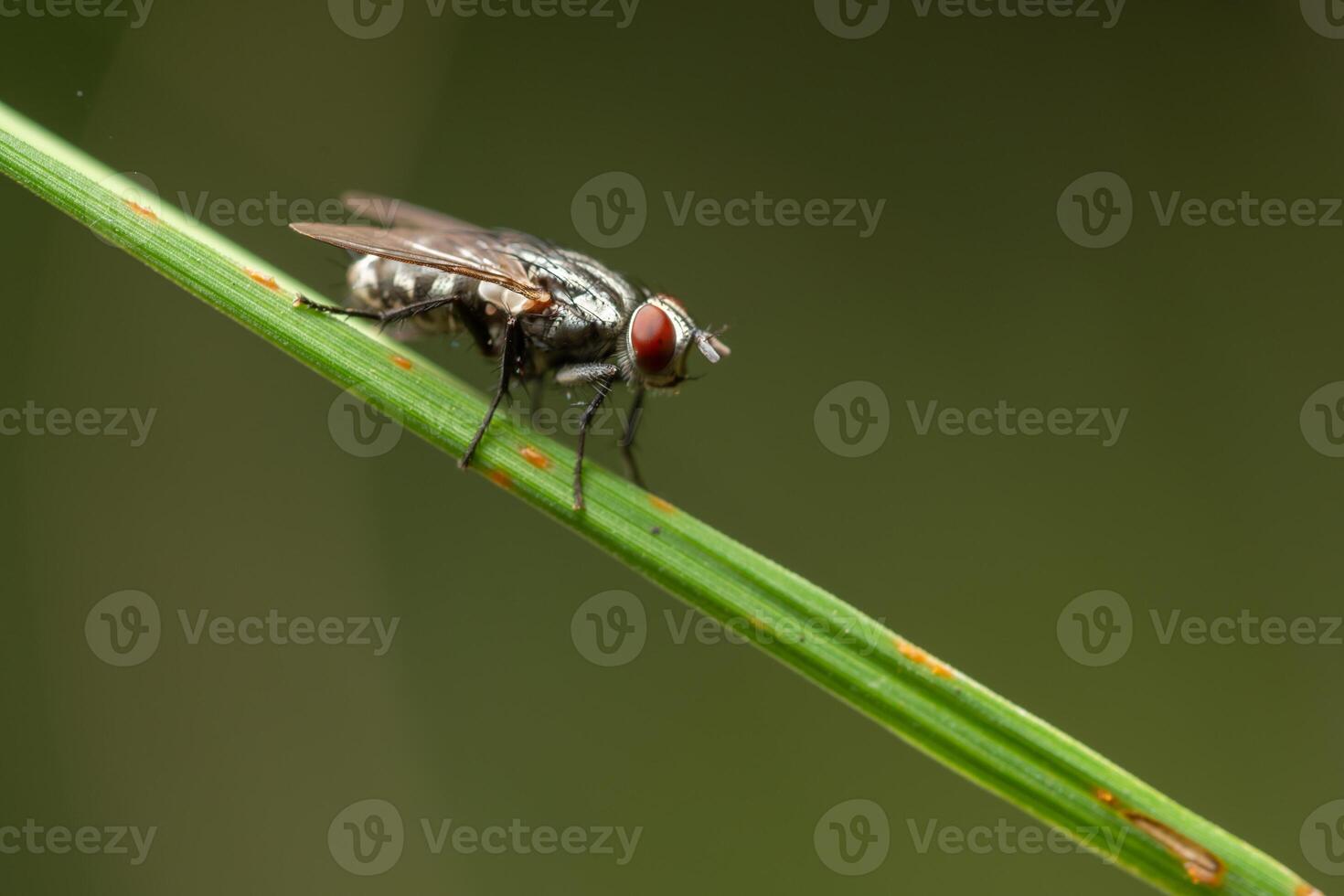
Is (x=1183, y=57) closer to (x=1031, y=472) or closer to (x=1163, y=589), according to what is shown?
(x=1031, y=472)

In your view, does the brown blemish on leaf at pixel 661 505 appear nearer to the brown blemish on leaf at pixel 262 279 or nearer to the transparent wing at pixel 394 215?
the brown blemish on leaf at pixel 262 279

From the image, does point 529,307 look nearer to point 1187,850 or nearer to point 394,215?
point 394,215

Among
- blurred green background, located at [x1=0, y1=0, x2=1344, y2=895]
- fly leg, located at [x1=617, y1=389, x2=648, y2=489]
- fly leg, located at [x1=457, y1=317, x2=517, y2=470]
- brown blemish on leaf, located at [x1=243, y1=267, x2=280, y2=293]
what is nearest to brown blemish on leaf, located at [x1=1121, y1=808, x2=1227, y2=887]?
fly leg, located at [x1=457, y1=317, x2=517, y2=470]

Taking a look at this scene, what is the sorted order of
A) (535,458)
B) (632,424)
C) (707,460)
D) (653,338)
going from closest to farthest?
(535,458), (653,338), (632,424), (707,460)

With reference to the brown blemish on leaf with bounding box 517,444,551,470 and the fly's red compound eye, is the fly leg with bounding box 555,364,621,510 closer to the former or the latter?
the fly's red compound eye

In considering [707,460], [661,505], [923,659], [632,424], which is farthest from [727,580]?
[707,460]

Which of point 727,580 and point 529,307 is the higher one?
point 529,307
